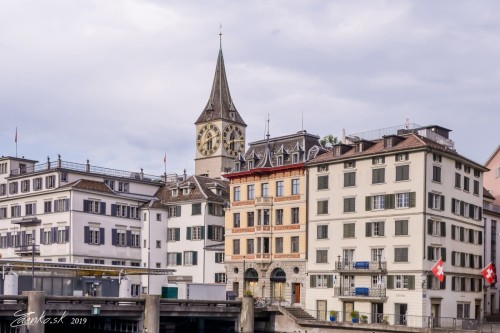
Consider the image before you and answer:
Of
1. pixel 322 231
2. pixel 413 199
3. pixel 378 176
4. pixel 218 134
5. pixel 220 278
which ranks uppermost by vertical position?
pixel 218 134

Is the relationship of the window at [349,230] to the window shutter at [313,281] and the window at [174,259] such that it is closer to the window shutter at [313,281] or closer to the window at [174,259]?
the window shutter at [313,281]

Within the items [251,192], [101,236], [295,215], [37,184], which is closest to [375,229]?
[295,215]

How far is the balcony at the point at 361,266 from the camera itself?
79.0 meters

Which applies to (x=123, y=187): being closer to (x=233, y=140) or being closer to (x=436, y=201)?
(x=233, y=140)

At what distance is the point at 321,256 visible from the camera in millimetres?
85312

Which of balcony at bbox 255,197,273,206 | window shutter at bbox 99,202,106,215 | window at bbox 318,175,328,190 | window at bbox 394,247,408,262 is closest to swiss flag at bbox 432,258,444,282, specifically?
window at bbox 394,247,408,262

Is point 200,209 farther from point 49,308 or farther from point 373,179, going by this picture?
point 49,308

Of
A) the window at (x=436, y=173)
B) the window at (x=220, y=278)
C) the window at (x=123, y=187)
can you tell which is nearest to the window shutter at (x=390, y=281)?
the window at (x=436, y=173)

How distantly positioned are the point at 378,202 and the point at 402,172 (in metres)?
3.92

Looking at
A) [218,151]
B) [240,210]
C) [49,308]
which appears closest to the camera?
[49,308]

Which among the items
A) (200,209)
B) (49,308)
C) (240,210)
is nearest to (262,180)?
(240,210)

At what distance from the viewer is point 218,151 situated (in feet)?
417

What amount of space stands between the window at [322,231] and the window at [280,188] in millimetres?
6622

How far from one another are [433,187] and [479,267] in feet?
43.3
